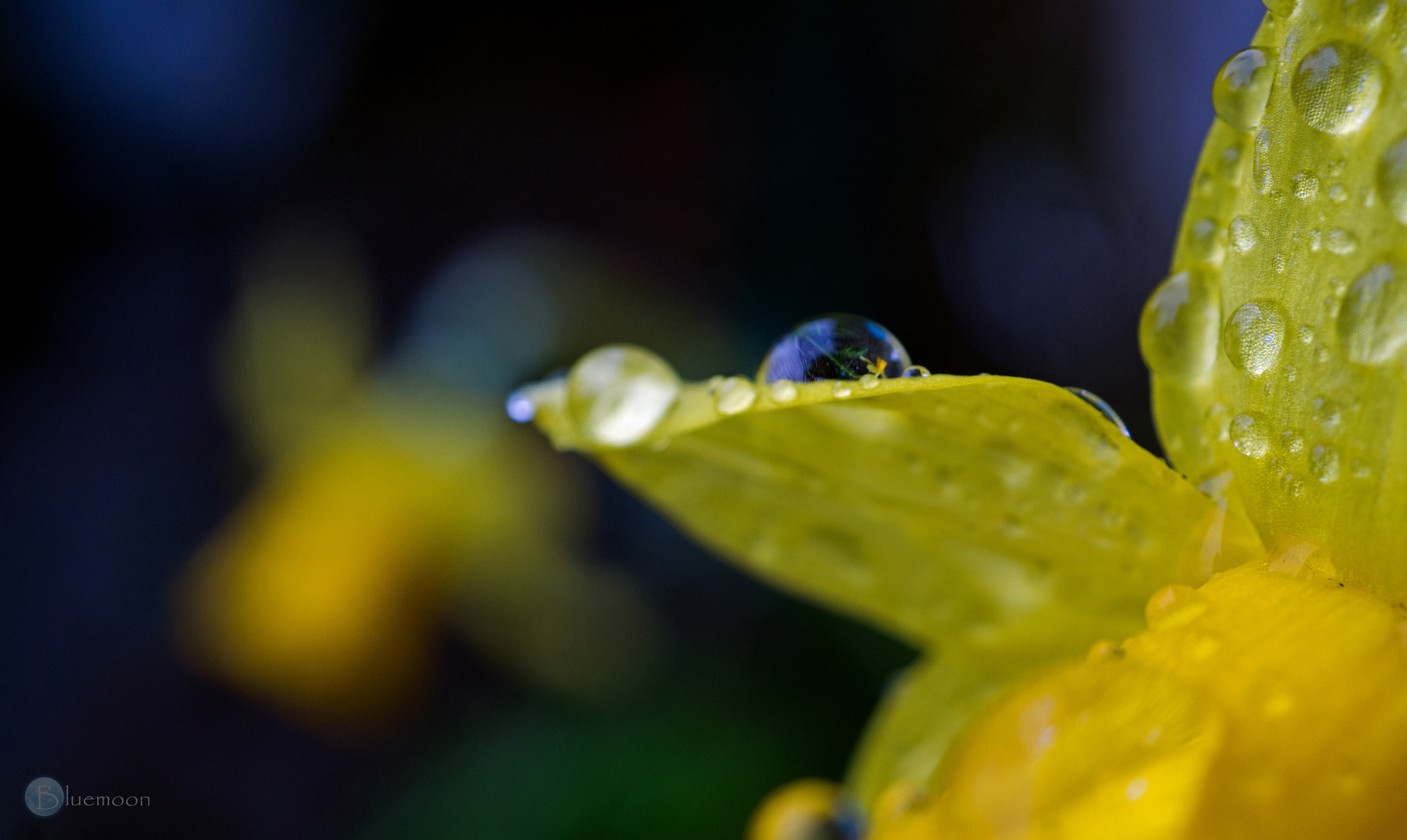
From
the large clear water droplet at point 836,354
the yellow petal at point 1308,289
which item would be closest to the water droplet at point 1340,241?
the yellow petal at point 1308,289

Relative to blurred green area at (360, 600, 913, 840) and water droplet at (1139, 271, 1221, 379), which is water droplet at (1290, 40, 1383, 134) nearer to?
water droplet at (1139, 271, 1221, 379)

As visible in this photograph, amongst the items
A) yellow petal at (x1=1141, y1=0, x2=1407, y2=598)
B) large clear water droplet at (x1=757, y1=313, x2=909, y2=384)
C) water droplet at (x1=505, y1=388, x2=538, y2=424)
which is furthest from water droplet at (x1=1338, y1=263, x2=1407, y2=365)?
water droplet at (x1=505, y1=388, x2=538, y2=424)

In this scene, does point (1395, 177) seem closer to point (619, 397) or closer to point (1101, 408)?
point (1101, 408)

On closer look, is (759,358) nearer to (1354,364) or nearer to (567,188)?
(567,188)

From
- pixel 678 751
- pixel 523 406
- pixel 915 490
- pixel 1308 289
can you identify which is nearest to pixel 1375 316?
pixel 1308 289

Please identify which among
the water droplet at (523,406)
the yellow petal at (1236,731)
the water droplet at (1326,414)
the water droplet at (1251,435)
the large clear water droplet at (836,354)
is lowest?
the yellow petal at (1236,731)

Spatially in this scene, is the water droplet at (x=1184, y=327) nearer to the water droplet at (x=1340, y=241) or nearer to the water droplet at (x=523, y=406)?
the water droplet at (x=1340, y=241)

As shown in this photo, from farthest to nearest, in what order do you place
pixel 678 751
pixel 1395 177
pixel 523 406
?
1. pixel 678 751
2. pixel 523 406
3. pixel 1395 177

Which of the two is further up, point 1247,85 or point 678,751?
point 1247,85
